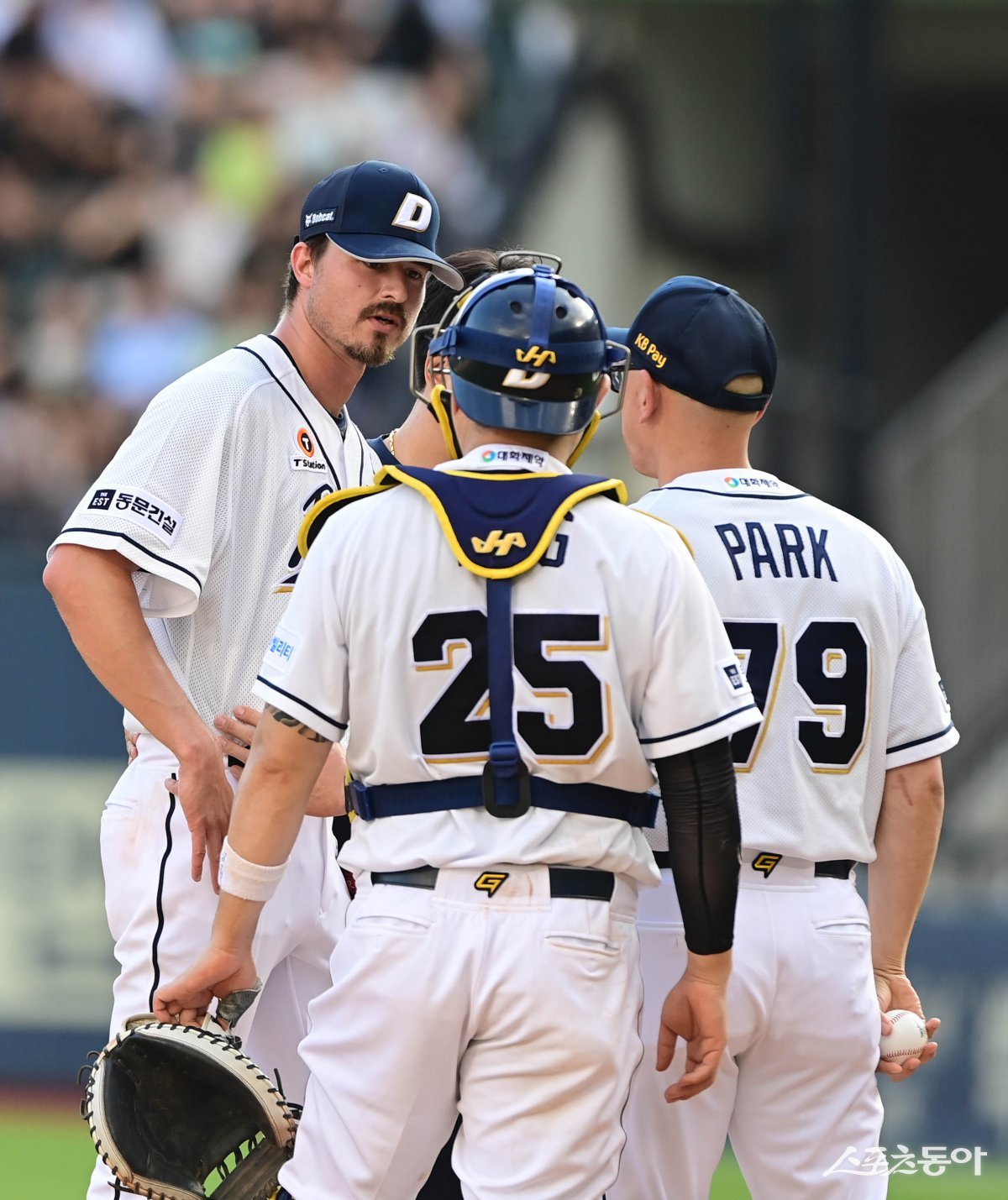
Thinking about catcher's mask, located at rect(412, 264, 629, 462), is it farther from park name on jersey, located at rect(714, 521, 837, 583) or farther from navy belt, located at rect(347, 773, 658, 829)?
navy belt, located at rect(347, 773, 658, 829)

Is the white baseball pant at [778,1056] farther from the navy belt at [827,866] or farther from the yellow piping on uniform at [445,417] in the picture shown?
the yellow piping on uniform at [445,417]

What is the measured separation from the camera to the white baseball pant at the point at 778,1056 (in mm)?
3414

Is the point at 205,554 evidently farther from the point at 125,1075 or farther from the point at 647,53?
the point at 647,53

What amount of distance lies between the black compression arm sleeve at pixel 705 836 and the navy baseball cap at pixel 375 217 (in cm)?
140

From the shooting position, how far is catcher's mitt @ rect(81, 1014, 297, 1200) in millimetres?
3221

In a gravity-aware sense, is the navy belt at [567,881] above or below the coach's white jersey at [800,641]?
below

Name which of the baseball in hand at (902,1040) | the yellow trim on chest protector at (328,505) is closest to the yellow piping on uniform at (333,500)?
the yellow trim on chest protector at (328,505)

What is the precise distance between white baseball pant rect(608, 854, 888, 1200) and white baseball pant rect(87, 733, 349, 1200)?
846mm

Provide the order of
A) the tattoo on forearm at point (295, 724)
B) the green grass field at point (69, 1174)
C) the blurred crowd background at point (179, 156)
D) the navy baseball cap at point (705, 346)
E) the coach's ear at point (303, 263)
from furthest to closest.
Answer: the blurred crowd background at point (179, 156) → the green grass field at point (69, 1174) → the coach's ear at point (303, 263) → the navy baseball cap at point (705, 346) → the tattoo on forearm at point (295, 724)

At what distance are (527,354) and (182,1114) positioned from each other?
1528mm

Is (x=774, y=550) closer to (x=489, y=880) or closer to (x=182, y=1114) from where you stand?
(x=489, y=880)

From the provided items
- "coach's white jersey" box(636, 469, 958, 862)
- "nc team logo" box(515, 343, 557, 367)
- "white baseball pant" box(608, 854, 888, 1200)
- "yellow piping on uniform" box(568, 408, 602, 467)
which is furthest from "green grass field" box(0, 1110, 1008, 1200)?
"nc team logo" box(515, 343, 557, 367)

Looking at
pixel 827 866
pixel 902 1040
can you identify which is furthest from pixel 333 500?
pixel 902 1040

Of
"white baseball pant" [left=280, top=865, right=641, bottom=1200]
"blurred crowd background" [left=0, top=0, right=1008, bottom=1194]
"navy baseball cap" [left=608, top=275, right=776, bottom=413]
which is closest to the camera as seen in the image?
"white baseball pant" [left=280, top=865, right=641, bottom=1200]
